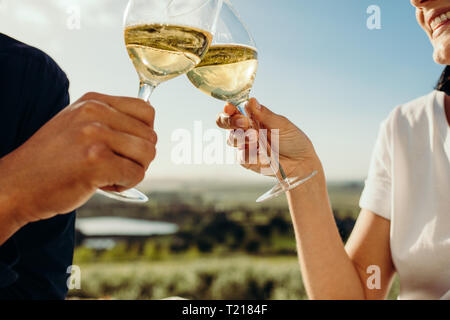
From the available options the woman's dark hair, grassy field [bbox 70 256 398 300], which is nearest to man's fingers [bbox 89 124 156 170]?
the woman's dark hair

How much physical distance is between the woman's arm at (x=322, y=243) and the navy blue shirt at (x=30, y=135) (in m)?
0.71

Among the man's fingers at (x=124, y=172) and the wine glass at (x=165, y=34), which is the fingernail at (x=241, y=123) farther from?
the man's fingers at (x=124, y=172)

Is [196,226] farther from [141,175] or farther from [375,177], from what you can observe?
[141,175]

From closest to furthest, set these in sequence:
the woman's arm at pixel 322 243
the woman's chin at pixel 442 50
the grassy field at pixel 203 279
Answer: the woman's arm at pixel 322 243 < the woman's chin at pixel 442 50 < the grassy field at pixel 203 279

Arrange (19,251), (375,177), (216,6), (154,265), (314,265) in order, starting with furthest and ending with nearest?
1. (154,265)
2. (375,177)
3. (314,265)
4. (19,251)
5. (216,6)

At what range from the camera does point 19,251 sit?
3.44ft

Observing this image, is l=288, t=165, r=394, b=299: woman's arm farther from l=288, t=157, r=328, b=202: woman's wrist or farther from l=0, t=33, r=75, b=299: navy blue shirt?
l=0, t=33, r=75, b=299: navy blue shirt

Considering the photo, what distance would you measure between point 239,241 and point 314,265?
31.7ft

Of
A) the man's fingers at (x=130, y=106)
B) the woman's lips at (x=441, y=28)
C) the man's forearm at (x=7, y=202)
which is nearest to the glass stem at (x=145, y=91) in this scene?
the man's fingers at (x=130, y=106)

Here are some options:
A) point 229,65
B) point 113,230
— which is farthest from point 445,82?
point 113,230

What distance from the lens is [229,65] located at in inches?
38.7

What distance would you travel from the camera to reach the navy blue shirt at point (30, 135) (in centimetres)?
103

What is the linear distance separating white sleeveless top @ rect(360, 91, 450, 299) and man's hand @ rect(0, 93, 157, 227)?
119cm
